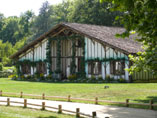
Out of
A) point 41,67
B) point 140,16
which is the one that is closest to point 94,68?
point 41,67

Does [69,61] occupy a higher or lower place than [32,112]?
higher

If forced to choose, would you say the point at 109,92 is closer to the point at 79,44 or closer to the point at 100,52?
the point at 100,52

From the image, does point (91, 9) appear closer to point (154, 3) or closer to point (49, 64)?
point (49, 64)

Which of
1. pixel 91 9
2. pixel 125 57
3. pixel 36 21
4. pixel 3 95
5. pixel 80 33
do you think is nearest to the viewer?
pixel 3 95

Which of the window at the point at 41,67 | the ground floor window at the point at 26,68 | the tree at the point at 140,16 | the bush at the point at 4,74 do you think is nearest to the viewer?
the tree at the point at 140,16

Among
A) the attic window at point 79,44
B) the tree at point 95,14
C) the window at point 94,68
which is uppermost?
the tree at point 95,14

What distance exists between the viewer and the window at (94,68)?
35.9m

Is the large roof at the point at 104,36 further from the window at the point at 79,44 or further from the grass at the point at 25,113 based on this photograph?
the grass at the point at 25,113

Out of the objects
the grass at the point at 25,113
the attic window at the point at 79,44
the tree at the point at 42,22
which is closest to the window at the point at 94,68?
the attic window at the point at 79,44

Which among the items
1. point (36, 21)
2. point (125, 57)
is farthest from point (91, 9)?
point (36, 21)

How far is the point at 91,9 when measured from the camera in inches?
2249

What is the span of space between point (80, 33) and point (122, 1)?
1029 inches

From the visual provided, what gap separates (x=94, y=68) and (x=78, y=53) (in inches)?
145

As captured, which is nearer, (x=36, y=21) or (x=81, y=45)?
(x=81, y=45)
